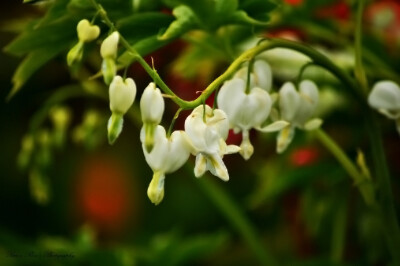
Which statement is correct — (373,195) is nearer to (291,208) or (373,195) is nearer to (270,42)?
(270,42)

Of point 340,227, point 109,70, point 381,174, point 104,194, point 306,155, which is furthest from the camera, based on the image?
point 104,194

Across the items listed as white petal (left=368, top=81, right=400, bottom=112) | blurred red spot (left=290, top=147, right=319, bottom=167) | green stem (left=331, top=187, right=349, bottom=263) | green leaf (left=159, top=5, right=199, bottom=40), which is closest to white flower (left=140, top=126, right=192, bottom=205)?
green leaf (left=159, top=5, right=199, bottom=40)

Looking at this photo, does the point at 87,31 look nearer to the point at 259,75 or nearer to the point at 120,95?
A: the point at 120,95

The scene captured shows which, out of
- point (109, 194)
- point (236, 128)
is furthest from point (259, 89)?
point (109, 194)

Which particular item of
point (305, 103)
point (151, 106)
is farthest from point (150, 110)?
point (305, 103)

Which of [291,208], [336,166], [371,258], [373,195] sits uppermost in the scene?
[373,195]

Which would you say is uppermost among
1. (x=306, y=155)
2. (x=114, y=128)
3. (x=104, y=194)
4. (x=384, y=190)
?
(x=114, y=128)

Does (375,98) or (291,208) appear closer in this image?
(375,98)

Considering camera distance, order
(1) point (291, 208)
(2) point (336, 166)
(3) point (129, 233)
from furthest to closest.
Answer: (3) point (129, 233)
(1) point (291, 208)
(2) point (336, 166)
